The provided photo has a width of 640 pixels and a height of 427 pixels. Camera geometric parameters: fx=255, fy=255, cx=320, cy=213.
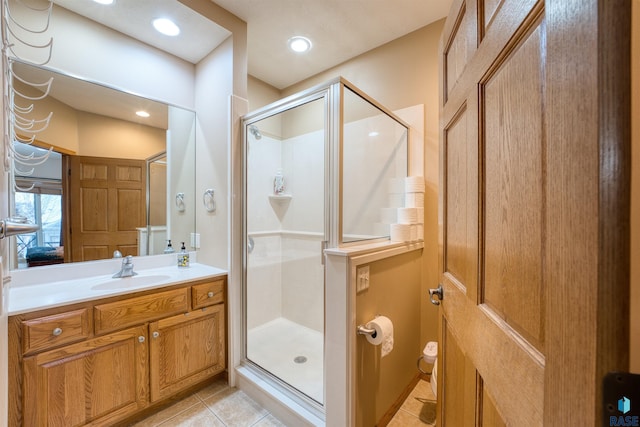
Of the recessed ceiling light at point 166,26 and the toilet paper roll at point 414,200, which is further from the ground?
the recessed ceiling light at point 166,26

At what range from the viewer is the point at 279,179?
2713 millimetres

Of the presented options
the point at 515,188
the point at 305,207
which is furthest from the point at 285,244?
the point at 515,188

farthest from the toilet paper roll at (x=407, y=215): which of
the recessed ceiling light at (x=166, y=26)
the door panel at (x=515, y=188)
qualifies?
the recessed ceiling light at (x=166, y=26)

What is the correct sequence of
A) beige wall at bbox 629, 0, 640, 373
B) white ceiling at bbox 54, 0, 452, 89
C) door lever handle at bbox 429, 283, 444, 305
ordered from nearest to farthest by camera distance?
beige wall at bbox 629, 0, 640, 373 → door lever handle at bbox 429, 283, 444, 305 → white ceiling at bbox 54, 0, 452, 89

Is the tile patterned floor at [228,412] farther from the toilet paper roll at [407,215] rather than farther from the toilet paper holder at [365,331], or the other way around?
the toilet paper roll at [407,215]

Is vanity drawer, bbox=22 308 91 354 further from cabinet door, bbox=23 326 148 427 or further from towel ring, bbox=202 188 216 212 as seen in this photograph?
towel ring, bbox=202 188 216 212

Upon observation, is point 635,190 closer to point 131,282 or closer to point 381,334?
point 381,334

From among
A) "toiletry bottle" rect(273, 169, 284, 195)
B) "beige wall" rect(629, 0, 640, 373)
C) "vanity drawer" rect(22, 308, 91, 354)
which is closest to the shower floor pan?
"vanity drawer" rect(22, 308, 91, 354)

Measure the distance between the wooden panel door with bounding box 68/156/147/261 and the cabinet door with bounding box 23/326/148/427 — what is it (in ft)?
2.33

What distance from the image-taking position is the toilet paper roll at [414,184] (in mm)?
1962

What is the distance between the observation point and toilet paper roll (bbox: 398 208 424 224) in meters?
1.89

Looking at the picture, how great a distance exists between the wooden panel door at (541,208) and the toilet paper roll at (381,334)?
48 cm

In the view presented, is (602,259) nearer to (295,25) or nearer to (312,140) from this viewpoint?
(312,140)

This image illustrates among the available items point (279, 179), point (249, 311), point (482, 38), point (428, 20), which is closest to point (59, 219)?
point (249, 311)
